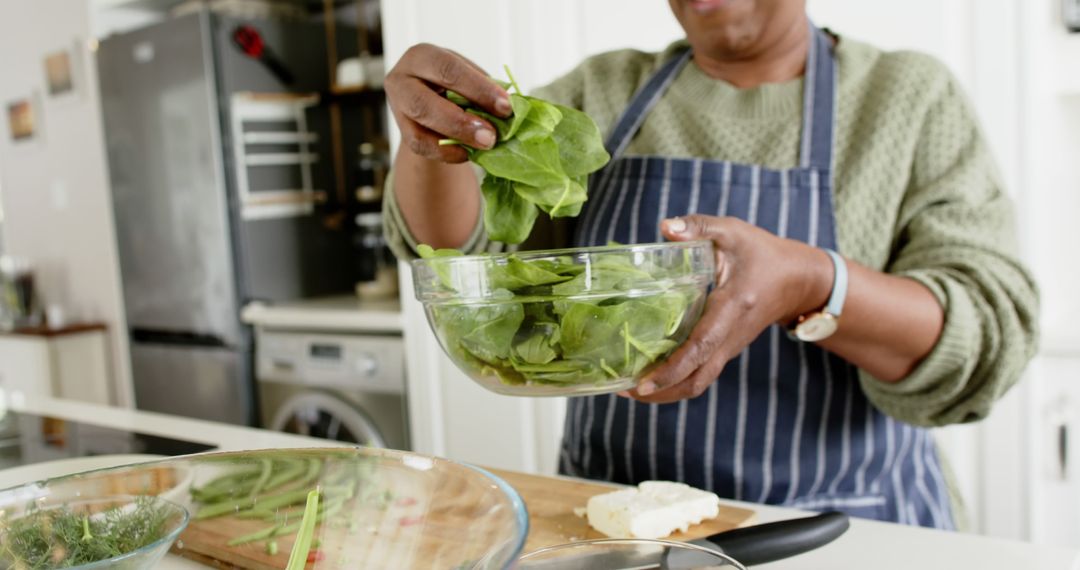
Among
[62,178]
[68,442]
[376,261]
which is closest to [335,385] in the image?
[376,261]

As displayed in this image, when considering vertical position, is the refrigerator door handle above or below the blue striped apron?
below

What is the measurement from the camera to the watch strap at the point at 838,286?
0.78 meters

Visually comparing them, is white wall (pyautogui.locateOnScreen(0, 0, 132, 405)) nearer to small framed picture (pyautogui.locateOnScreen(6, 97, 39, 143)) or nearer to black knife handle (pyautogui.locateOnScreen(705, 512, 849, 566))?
small framed picture (pyautogui.locateOnScreen(6, 97, 39, 143))

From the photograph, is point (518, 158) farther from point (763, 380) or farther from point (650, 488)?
point (763, 380)

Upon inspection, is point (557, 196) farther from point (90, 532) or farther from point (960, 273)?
point (960, 273)

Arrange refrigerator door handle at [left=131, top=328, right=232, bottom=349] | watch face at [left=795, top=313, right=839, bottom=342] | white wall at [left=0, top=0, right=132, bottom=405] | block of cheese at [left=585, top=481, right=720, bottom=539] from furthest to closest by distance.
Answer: white wall at [left=0, top=0, right=132, bottom=405] → refrigerator door handle at [left=131, top=328, right=232, bottom=349] → watch face at [left=795, top=313, right=839, bottom=342] → block of cheese at [left=585, top=481, right=720, bottom=539]

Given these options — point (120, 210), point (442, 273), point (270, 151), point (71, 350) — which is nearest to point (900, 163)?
point (442, 273)

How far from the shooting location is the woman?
876 millimetres

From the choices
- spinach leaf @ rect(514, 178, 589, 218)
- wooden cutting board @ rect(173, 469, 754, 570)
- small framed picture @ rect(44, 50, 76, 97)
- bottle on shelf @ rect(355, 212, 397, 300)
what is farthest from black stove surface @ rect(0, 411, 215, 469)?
small framed picture @ rect(44, 50, 76, 97)

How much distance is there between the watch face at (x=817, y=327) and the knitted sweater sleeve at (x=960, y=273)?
0.28ft

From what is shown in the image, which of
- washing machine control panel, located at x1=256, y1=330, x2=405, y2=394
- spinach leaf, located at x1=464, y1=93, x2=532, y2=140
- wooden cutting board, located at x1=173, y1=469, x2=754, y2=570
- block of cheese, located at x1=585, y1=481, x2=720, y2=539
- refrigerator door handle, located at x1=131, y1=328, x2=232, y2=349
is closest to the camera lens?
wooden cutting board, located at x1=173, y1=469, x2=754, y2=570

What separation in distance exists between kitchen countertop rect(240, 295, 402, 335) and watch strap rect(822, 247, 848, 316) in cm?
157

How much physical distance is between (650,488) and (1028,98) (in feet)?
3.78

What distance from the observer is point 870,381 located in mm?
940
